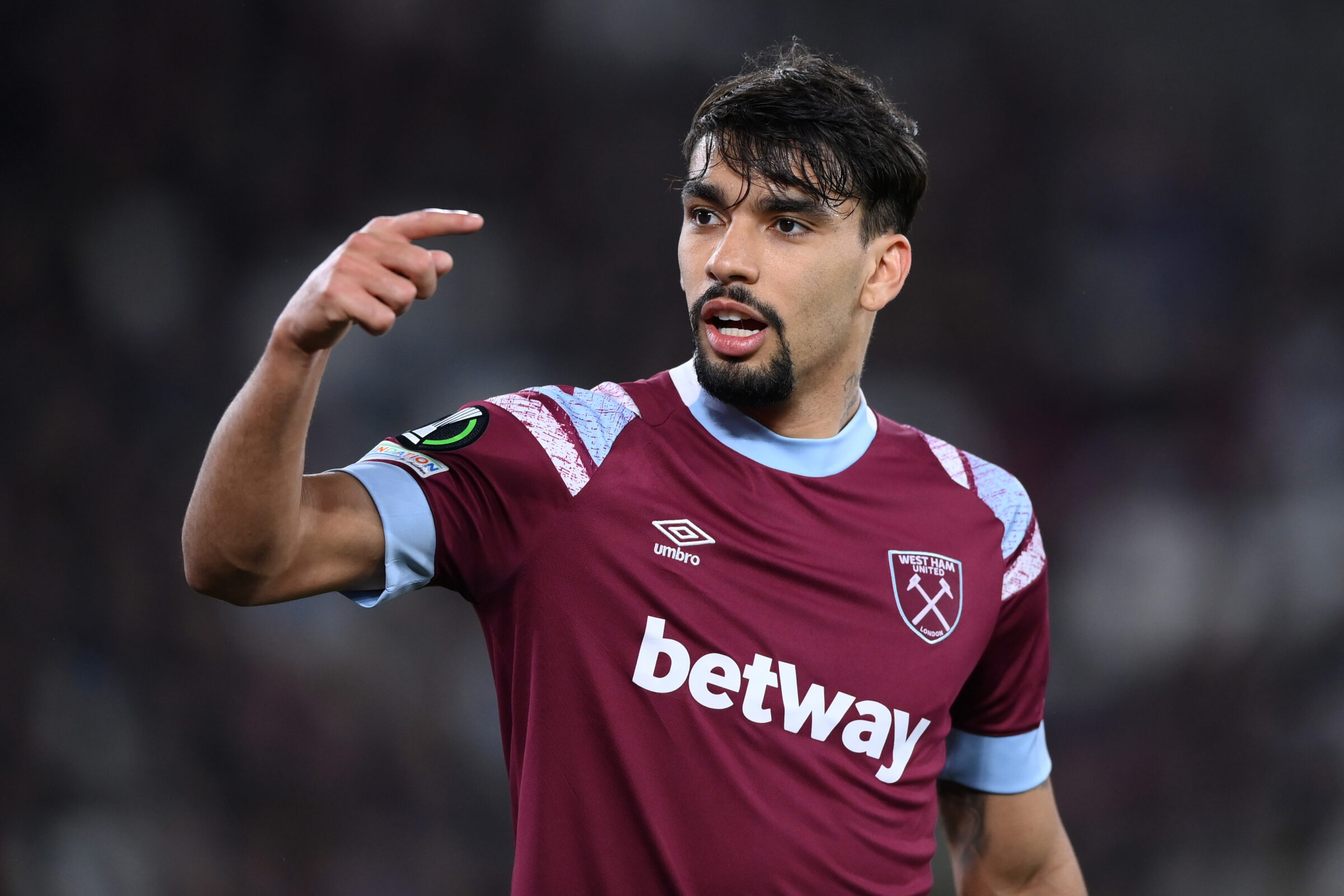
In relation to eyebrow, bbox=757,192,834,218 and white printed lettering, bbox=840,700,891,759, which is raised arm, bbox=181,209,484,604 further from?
white printed lettering, bbox=840,700,891,759

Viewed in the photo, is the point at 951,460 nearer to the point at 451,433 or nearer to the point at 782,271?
the point at 782,271

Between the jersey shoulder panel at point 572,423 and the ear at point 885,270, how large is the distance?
1.35ft

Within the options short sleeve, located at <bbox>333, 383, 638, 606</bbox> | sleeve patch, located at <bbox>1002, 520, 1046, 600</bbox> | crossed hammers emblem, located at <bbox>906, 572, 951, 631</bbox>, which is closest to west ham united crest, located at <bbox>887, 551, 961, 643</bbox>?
crossed hammers emblem, located at <bbox>906, 572, 951, 631</bbox>

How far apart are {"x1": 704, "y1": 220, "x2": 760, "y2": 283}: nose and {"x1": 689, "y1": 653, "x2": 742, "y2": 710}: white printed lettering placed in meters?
0.49

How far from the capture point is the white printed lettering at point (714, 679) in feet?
4.62

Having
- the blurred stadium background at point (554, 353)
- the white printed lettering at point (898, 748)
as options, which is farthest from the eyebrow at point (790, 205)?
the blurred stadium background at point (554, 353)

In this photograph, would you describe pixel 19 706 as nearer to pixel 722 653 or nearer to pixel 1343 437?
pixel 722 653

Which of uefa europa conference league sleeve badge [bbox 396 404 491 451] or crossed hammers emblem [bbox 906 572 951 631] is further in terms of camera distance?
crossed hammers emblem [bbox 906 572 951 631]

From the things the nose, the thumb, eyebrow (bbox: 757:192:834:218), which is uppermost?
eyebrow (bbox: 757:192:834:218)

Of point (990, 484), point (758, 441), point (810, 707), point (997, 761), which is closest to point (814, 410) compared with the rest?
point (758, 441)

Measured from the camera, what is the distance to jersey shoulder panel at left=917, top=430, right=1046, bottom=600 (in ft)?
5.74

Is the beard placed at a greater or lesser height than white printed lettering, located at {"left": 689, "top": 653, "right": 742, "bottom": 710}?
greater

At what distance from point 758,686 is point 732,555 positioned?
17 cm

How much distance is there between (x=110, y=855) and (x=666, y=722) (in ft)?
7.26
